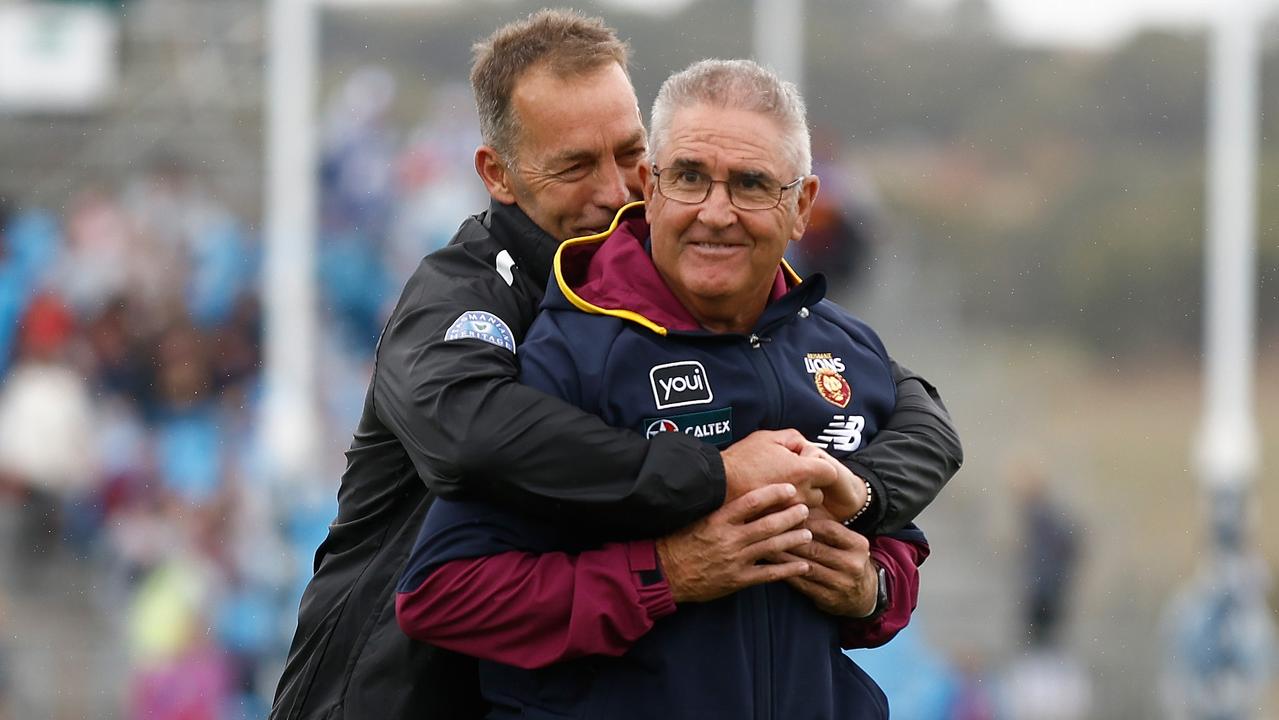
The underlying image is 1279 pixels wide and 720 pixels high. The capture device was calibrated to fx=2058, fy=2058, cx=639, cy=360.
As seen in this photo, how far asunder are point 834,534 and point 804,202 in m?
0.54

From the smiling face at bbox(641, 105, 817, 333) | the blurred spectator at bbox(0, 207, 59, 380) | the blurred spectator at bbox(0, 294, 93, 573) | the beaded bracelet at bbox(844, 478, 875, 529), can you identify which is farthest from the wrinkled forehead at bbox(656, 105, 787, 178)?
the blurred spectator at bbox(0, 207, 59, 380)

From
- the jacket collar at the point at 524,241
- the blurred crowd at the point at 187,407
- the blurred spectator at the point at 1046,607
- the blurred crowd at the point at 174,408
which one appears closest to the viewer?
the jacket collar at the point at 524,241

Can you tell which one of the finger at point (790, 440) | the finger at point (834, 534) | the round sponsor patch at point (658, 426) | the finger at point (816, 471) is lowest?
the finger at point (834, 534)

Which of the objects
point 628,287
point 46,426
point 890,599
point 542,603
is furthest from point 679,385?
point 46,426

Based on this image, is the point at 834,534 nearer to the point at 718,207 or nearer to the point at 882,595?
the point at 882,595

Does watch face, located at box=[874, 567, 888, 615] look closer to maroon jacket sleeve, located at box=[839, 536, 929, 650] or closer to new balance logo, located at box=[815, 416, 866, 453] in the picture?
maroon jacket sleeve, located at box=[839, 536, 929, 650]

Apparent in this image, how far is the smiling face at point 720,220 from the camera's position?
322cm

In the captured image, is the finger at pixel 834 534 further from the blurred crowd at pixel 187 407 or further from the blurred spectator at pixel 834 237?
the blurred spectator at pixel 834 237

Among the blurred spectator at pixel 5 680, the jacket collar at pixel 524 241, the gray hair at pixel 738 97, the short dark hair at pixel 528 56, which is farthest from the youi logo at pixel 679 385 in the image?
the blurred spectator at pixel 5 680

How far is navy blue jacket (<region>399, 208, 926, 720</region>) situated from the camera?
3.18 meters

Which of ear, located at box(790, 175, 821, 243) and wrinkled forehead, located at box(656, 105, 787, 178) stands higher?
wrinkled forehead, located at box(656, 105, 787, 178)

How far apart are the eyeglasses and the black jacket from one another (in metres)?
0.37

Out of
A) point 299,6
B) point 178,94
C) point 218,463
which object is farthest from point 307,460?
point 178,94

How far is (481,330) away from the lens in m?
3.34
